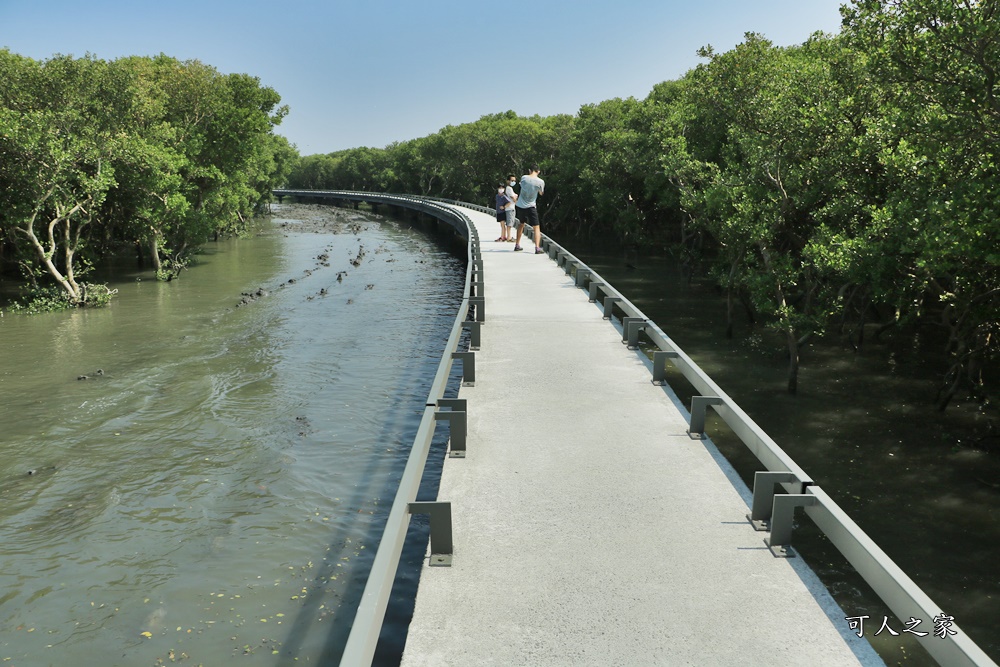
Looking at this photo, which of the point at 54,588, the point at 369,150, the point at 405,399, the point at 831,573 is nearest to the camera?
the point at 54,588

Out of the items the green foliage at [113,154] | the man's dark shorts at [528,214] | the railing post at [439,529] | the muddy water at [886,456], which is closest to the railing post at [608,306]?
the muddy water at [886,456]

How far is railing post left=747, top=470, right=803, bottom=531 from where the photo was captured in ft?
17.0

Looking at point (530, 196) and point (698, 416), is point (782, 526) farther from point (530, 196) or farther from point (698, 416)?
point (530, 196)

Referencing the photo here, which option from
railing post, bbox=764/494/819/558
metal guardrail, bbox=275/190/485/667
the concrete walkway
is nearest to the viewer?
metal guardrail, bbox=275/190/485/667

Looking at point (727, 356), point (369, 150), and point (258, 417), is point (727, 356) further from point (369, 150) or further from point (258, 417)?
point (369, 150)

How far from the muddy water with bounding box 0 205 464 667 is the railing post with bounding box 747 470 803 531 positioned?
436 cm

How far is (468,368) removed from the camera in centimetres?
866

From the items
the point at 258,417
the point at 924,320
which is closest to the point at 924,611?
the point at 258,417

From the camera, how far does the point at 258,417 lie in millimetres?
13500

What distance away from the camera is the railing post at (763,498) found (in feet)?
17.0

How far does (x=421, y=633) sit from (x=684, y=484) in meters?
2.77

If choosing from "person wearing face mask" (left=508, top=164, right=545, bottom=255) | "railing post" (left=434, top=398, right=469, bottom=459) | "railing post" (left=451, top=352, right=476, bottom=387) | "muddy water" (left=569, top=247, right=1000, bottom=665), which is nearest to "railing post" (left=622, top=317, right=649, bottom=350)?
"railing post" (left=451, top=352, right=476, bottom=387)

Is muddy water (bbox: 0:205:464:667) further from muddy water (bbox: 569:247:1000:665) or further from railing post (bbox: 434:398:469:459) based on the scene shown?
muddy water (bbox: 569:247:1000:665)

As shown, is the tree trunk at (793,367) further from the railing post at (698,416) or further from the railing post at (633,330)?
the railing post at (698,416)
